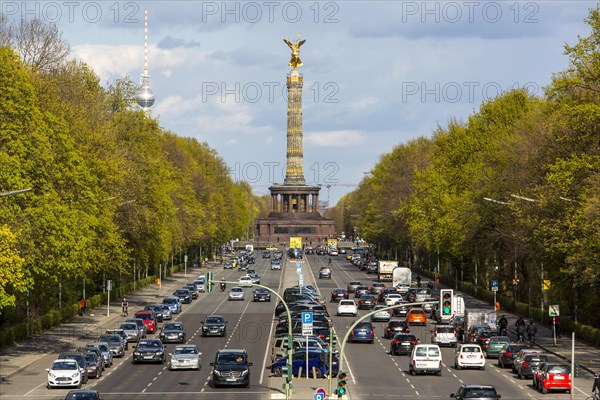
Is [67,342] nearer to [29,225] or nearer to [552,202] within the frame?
[29,225]

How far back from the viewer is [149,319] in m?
81.4

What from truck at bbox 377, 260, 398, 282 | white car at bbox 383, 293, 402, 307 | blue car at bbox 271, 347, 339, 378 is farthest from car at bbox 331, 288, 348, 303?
blue car at bbox 271, 347, 339, 378

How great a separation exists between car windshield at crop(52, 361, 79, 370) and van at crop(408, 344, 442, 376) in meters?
15.0

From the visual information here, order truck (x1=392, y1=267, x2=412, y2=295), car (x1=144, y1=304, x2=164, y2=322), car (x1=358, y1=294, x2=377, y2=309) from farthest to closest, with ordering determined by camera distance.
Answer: truck (x1=392, y1=267, x2=412, y2=295)
car (x1=358, y1=294, x2=377, y2=309)
car (x1=144, y1=304, x2=164, y2=322)

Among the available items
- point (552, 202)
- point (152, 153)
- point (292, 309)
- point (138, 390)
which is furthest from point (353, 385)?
point (152, 153)

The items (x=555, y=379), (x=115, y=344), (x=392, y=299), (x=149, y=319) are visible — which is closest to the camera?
(x=555, y=379)

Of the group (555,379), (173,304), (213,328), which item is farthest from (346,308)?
(555,379)

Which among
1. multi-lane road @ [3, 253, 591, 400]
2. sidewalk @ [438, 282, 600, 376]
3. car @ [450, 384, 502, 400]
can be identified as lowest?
multi-lane road @ [3, 253, 591, 400]

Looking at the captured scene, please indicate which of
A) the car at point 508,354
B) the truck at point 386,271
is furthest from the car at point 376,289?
the car at point 508,354

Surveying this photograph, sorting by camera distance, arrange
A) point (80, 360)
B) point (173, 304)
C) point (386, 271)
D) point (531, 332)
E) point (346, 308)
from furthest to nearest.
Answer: point (386, 271) → point (173, 304) → point (346, 308) → point (531, 332) → point (80, 360)

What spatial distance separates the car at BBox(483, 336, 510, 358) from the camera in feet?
225

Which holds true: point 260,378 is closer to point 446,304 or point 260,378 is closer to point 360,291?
point 446,304

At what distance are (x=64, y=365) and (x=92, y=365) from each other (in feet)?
10.6

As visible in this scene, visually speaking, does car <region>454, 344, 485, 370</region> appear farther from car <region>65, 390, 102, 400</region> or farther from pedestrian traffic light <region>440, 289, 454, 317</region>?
car <region>65, 390, 102, 400</region>
